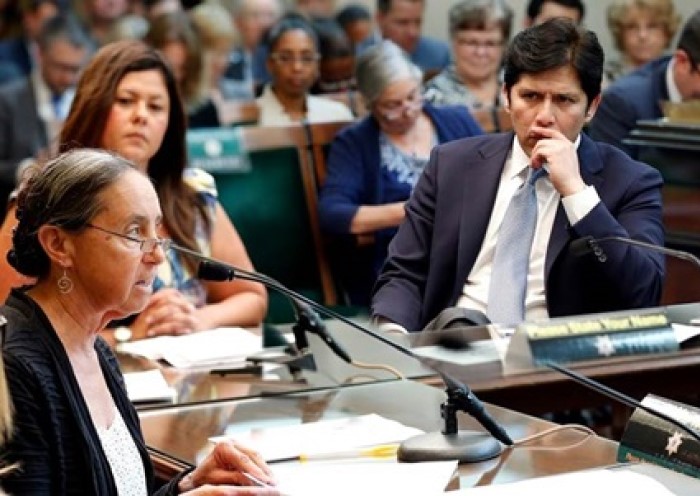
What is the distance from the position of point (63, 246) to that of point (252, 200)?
2.18 meters

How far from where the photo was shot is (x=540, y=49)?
9.94 ft

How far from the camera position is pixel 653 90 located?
4.45m

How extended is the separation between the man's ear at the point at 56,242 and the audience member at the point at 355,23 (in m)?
5.85

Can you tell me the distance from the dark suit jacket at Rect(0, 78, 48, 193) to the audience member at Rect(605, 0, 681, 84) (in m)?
2.23

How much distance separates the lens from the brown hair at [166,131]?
11.9 feet

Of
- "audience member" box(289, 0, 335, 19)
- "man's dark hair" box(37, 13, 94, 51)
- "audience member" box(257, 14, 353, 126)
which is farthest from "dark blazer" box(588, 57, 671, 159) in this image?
"audience member" box(289, 0, 335, 19)

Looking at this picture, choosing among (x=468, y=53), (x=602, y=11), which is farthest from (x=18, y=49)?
(x=602, y=11)

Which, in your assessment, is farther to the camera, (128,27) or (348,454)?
(128,27)

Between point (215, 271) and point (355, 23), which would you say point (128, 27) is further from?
point (215, 271)

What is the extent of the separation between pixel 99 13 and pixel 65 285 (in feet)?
Result: 18.9

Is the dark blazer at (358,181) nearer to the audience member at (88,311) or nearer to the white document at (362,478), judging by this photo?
the white document at (362,478)

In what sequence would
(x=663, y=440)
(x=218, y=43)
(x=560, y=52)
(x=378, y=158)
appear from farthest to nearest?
(x=218, y=43), (x=378, y=158), (x=560, y=52), (x=663, y=440)

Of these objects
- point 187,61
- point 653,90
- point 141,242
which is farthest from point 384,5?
point 141,242

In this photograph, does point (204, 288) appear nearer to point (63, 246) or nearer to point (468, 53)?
point (63, 246)
